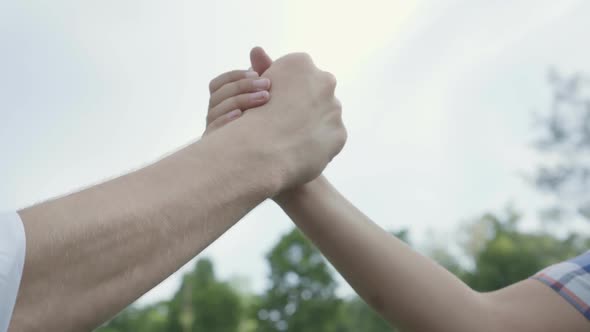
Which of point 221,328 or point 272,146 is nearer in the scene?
point 272,146

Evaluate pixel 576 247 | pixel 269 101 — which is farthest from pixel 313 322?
pixel 269 101

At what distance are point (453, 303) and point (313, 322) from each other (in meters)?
22.6

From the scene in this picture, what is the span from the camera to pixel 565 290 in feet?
5.35

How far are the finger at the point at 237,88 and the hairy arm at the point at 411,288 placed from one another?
0.38 m

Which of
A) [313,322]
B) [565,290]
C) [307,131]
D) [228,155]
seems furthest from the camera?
[313,322]

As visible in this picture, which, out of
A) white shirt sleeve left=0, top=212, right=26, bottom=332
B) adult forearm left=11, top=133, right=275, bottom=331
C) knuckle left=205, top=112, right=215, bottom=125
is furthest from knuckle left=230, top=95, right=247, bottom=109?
white shirt sleeve left=0, top=212, right=26, bottom=332

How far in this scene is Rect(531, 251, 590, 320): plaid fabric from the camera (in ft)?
5.21

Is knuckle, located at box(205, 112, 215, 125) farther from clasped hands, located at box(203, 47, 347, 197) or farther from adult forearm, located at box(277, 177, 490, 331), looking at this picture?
adult forearm, located at box(277, 177, 490, 331)

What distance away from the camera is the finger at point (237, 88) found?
197cm

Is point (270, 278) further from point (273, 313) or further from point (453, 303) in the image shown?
point (453, 303)

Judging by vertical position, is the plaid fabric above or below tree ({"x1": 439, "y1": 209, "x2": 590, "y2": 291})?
above

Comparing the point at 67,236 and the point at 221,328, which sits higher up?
the point at 67,236

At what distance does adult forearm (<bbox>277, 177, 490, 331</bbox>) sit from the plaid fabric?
212mm

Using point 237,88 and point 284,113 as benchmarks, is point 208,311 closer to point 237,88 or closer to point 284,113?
point 237,88
